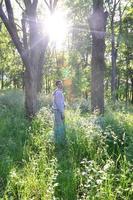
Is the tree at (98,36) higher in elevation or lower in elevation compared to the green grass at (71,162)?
higher

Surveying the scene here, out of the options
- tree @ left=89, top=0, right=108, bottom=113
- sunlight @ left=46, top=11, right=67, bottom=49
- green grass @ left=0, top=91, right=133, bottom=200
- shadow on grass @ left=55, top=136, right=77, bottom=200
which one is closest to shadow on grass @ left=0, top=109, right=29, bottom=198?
green grass @ left=0, top=91, right=133, bottom=200

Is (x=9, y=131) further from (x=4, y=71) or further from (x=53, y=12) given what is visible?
(x=4, y=71)

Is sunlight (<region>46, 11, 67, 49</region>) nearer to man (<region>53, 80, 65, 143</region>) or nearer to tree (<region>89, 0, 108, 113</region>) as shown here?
tree (<region>89, 0, 108, 113</region>)

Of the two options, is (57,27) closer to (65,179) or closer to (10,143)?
(10,143)

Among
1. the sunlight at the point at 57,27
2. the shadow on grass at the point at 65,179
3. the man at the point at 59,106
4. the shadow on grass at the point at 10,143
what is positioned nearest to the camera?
the shadow on grass at the point at 65,179

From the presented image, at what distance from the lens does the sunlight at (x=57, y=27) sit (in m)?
23.8

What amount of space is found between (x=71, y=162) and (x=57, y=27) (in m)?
28.4

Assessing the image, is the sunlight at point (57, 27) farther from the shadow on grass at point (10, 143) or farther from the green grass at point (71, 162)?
the green grass at point (71, 162)

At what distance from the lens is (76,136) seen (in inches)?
383

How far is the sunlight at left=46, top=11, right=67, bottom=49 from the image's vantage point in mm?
23766

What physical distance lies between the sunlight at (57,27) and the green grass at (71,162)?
11289 mm

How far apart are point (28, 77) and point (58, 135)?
5.31 meters

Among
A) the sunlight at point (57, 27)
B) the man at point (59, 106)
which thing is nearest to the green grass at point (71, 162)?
the man at point (59, 106)

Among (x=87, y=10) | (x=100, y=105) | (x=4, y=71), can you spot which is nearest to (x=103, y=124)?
(x=100, y=105)
